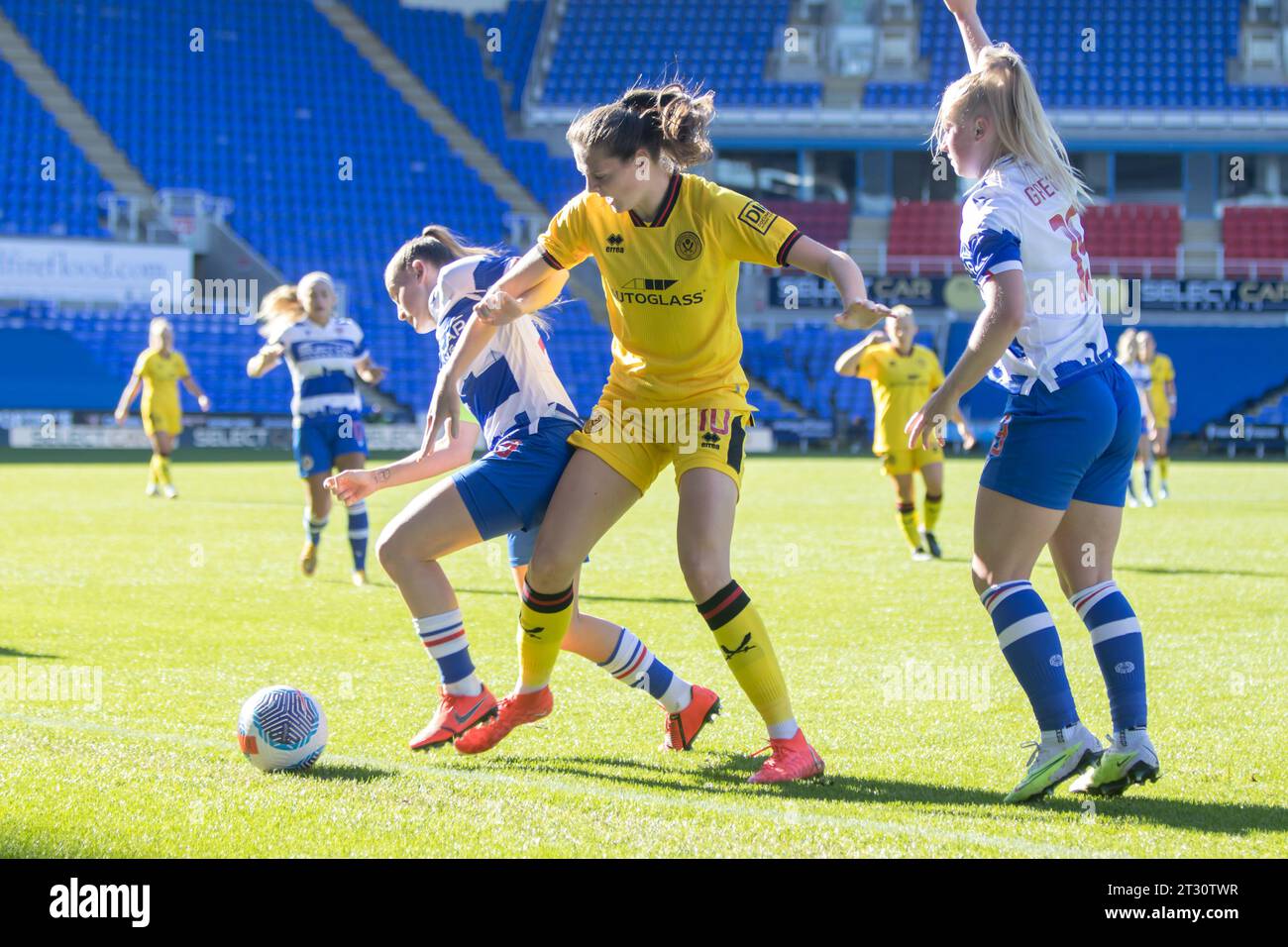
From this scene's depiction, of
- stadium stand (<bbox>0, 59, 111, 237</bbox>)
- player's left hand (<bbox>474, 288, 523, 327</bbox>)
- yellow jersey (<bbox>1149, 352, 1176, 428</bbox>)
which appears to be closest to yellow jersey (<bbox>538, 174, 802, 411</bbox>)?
player's left hand (<bbox>474, 288, 523, 327</bbox>)

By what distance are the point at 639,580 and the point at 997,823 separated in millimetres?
6776

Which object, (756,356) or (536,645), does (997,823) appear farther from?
(756,356)

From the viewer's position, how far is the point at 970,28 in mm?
5145

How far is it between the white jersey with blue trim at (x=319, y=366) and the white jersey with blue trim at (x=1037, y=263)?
22.5 ft

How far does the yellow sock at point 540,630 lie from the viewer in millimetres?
5113

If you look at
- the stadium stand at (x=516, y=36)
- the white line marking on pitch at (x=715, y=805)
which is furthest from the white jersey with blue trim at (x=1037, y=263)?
the stadium stand at (x=516, y=36)

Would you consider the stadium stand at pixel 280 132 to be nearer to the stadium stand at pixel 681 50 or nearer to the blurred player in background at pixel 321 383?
the stadium stand at pixel 681 50

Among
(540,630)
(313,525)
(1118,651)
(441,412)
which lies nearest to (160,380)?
(313,525)

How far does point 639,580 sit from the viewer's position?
11.0 m

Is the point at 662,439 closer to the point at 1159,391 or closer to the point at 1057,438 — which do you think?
the point at 1057,438

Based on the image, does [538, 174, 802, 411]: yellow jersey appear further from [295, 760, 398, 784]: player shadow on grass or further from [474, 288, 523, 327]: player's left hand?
[295, 760, 398, 784]: player shadow on grass

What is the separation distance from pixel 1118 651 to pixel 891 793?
869 millimetres

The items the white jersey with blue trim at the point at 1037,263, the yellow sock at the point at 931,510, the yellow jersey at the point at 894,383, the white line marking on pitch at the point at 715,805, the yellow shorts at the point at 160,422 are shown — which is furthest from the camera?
the yellow shorts at the point at 160,422
